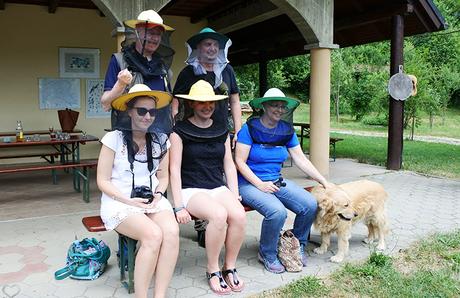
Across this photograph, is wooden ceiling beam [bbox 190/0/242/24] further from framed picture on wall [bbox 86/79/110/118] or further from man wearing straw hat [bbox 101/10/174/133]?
man wearing straw hat [bbox 101/10/174/133]

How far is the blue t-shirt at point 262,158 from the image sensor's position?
3865mm

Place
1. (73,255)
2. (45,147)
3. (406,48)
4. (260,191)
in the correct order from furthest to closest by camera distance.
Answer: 1. (406,48)
2. (45,147)
3. (260,191)
4. (73,255)

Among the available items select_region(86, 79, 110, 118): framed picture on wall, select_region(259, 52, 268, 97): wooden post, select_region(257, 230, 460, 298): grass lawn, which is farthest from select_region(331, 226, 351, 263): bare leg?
select_region(259, 52, 268, 97): wooden post

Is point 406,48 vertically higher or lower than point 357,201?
higher

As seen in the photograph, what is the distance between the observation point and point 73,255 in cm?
348

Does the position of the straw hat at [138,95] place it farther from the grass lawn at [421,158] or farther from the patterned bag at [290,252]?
the grass lawn at [421,158]

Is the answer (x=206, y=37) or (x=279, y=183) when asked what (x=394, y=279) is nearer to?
(x=279, y=183)

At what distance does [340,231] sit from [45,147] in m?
6.91

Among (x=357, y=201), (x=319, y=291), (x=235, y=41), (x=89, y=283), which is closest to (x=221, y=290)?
(x=319, y=291)

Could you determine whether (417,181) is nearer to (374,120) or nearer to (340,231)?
(340,231)

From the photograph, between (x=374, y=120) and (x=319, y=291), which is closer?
(x=319, y=291)

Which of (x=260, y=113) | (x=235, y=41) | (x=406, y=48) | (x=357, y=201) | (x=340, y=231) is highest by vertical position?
(x=406, y=48)

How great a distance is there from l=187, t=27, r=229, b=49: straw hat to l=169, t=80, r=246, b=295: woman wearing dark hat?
0.55 metres

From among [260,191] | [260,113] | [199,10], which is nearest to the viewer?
[260,191]
